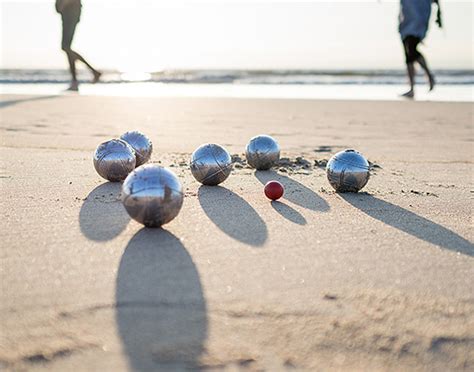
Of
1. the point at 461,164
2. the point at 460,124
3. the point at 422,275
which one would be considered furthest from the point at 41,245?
the point at 460,124

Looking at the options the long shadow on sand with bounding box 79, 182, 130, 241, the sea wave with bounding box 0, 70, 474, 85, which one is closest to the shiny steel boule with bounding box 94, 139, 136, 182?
the long shadow on sand with bounding box 79, 182, 130, 241

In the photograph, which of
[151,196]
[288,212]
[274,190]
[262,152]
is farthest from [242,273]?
[262,152]

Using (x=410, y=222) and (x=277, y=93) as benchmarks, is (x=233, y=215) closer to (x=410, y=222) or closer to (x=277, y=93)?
(x=410, y=222)

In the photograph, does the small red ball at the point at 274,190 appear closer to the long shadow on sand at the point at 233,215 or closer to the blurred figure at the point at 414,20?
the long shadow on sand at the point at 233,215

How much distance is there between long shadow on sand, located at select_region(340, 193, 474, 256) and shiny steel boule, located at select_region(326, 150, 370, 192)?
83 mm

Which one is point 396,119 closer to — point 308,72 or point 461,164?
point 461,164

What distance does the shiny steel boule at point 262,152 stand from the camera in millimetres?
5023

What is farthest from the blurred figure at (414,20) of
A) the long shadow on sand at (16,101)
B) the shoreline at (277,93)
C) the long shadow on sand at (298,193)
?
the long shadow on sand at (16,101)

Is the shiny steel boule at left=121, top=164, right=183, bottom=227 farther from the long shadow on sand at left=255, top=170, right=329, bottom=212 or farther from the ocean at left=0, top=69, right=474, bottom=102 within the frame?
the ocean at left=0, top=69, right=474, bottom=102

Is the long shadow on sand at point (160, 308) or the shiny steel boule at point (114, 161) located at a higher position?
the shiny steel boule at point (114, 161)

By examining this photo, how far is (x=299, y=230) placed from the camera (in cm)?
330

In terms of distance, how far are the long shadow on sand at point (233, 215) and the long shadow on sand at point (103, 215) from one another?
22.3 inches

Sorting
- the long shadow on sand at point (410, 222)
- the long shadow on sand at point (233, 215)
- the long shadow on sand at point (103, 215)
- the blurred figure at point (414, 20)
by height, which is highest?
the blurred figure at point (414, 20)

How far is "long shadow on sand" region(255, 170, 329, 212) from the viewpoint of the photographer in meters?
3.91
